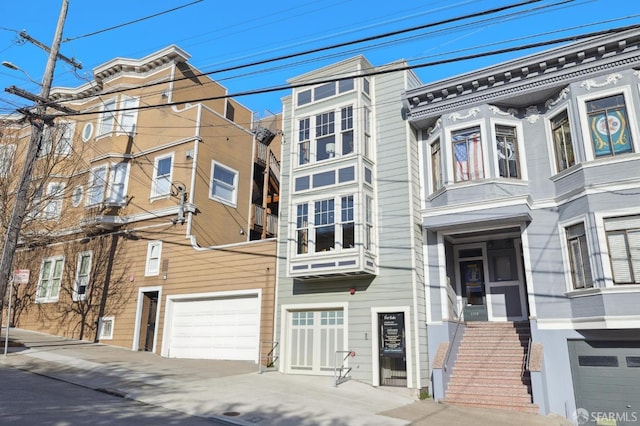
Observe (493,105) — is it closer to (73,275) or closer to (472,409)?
(472,409)

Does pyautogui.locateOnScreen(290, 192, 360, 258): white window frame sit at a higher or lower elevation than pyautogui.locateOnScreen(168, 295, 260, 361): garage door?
higher

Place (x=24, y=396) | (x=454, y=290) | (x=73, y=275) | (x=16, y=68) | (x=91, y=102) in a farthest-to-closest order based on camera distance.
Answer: (x=91, y=102) → (x=73, y=275) → (x=454, y=290) → (x=16, y=68) → (x=24, y=396)

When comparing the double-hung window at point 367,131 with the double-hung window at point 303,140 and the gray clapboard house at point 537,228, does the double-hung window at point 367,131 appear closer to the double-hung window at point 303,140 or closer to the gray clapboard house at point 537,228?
the gray clapboard house at point 537,228

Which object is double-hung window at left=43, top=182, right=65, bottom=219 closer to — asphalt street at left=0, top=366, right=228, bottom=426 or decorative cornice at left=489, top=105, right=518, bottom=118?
asphalt street at left=0, top=366, right=228, bottom=426

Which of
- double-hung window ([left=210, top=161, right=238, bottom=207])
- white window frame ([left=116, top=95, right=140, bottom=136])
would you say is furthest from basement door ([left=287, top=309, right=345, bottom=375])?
white window frame ([left=116, top=95, right=140, bottom=136])

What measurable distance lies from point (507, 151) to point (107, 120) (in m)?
18.3

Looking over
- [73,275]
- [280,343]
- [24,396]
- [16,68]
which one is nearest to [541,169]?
[280,343]

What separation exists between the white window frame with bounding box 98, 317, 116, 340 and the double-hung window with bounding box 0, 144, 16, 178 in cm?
894

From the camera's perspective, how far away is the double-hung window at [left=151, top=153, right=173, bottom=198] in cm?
1931

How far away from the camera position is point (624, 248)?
11.0 meters

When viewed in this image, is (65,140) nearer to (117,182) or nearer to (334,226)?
(117,182)

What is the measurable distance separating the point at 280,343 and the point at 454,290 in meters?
6.06

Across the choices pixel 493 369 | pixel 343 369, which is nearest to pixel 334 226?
pixel 343 369

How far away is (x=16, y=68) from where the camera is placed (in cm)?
1426
